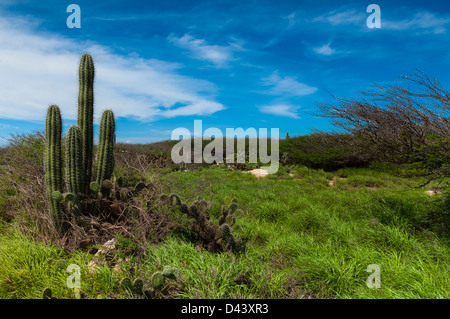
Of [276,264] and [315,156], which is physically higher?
[315,156]

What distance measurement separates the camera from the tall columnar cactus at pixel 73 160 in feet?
13.4

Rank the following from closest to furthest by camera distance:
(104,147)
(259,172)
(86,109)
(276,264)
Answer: (276,264), (104,147), (86,109), (259,172)

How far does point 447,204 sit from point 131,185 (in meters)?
5.57

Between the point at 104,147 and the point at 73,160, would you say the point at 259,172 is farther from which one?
the point at 73,160

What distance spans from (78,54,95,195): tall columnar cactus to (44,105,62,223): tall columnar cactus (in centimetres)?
42

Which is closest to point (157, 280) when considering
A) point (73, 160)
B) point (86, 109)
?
point (73, 160)

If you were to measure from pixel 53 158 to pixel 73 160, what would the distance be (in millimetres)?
307

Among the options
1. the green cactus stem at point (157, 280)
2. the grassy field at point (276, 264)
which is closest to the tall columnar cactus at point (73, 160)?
the grassy field at point (276, 264)

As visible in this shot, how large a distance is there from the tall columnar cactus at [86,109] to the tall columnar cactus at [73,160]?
0.33 m

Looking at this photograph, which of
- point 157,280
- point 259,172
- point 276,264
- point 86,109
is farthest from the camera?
point 259,172

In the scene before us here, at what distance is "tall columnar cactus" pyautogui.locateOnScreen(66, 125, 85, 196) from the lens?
13.4ft

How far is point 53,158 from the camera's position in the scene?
414cm

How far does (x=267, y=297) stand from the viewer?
269 cm

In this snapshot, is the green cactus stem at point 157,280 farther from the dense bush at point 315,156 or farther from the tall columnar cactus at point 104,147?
the dense bush at point 315,156
